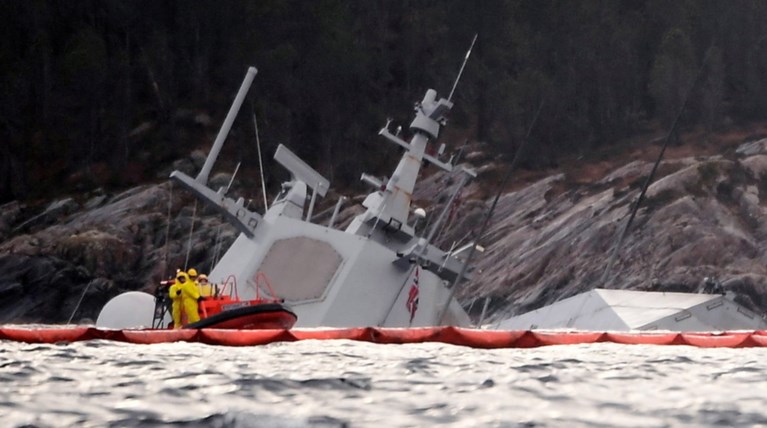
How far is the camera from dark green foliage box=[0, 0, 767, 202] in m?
49.9

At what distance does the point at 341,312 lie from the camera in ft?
54.2

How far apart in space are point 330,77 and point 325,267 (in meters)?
37.1

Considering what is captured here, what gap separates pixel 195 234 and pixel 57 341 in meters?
34.0

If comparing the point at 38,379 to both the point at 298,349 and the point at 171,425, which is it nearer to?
the point at 171,425

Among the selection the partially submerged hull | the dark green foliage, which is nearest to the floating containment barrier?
the partially submerged hull

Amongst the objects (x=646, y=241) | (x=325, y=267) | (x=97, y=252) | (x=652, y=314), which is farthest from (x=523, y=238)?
(x=325, y=267)

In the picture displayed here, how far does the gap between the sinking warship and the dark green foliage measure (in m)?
30.3

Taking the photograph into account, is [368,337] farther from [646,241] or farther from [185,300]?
[646,241]

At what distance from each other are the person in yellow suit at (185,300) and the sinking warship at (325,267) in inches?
63.8

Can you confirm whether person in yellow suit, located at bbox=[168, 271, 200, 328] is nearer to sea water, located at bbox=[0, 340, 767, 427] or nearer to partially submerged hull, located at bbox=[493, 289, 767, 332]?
sea water, located at bbox=[0, 340, 767, 427]

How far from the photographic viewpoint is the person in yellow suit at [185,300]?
14000 mm

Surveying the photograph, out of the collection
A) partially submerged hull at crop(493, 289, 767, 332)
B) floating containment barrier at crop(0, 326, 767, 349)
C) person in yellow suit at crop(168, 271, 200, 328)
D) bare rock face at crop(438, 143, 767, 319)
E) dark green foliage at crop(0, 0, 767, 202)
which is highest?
dark green foliage at crop(0, 0, 767, 202)

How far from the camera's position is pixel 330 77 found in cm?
5306

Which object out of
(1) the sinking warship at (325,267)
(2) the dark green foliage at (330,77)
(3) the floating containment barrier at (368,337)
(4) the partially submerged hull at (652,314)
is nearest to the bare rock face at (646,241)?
(2) the dark green foliage at (330,77)
